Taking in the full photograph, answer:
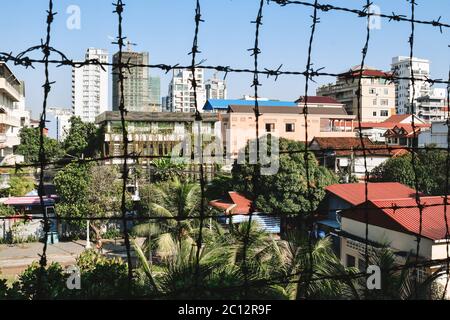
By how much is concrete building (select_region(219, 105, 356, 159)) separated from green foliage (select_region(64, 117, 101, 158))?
6920 mm

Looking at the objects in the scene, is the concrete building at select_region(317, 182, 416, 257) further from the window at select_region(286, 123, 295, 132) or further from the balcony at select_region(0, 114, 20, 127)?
the balcony at select_region(0, 114, 20, 127)

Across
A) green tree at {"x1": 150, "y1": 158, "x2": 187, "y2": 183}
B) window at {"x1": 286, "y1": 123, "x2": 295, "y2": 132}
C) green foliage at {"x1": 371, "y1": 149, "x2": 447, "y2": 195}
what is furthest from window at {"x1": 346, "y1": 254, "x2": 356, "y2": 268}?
window at {"x1": 286, "y1": 123, "x2": 295, "y2": 132}

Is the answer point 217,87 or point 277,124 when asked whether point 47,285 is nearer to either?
point 277,124

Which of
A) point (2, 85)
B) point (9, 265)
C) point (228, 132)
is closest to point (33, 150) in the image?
point (2, 85)

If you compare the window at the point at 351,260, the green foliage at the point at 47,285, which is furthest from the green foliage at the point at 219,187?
the green foliage at the point at 47,285

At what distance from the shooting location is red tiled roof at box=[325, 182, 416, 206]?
800 cm

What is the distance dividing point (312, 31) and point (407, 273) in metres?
2.17

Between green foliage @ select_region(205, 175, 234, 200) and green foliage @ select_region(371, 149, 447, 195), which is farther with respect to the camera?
green foliage @ select_region(205, 175, 234, 200)

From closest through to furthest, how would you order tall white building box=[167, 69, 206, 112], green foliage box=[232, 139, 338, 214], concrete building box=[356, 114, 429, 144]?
tall white building box=[167, 69, 206, 112], green foliage box=[232, 139, 338, 214], concrete building box=[356, 114, 429, 144]

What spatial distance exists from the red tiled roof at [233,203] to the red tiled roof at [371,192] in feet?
8.62

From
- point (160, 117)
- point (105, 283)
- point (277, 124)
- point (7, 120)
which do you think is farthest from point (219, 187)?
point (105, 283)

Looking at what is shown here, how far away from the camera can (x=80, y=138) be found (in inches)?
871

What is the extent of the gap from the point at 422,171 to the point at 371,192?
238cm
